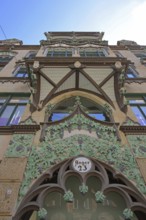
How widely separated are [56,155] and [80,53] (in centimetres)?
1089

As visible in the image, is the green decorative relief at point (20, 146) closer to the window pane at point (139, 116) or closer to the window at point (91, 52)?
the window pane at point (139, 116)

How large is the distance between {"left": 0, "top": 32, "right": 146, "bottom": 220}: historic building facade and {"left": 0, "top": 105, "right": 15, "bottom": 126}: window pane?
0.05m

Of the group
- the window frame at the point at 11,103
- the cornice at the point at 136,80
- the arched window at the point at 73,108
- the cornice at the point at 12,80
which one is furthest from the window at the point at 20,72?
the cornice at the point at 136,80

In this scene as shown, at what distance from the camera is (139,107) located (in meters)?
10.7

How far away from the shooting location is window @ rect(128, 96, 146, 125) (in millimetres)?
9859

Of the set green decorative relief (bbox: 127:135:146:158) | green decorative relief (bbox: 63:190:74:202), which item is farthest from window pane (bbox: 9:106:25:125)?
green decorative relief (bbox: 127:135:146:158)

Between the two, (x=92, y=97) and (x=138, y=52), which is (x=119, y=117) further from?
(x=138, y=52)

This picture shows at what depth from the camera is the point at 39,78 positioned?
10406mm

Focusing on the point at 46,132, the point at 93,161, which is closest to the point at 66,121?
the point at 46,132

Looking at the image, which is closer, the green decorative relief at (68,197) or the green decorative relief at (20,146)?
the green decorative relief at (68,197)

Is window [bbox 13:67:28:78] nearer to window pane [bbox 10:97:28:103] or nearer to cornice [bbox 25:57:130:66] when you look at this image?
window pane [bbox 10:97:28:103]

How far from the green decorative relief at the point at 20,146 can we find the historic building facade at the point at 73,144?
0.03 m

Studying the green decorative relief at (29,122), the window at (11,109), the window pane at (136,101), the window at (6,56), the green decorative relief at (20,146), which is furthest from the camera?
the window at (6,56)

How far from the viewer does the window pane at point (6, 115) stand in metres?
9.23
